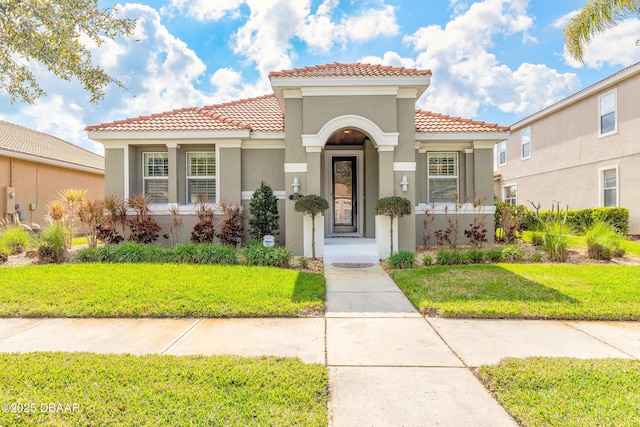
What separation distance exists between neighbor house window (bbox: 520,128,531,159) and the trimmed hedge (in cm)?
622

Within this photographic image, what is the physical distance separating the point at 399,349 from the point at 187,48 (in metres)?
14.8

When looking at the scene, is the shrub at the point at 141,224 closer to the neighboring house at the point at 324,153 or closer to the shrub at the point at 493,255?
the neighboring house at the point at 324,153

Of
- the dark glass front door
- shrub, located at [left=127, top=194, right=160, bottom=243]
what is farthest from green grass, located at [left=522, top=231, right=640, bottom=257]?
shrub, located at [left=127, top=194, right=160, bottom=243]

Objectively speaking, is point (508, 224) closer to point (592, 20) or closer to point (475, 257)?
point (475, 257)

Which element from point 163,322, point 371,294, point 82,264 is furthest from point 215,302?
point 82,264

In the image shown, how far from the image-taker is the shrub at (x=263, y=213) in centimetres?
1053

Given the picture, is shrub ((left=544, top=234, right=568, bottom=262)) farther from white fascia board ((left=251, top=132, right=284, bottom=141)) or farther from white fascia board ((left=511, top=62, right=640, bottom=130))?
white fascia board ((left=511, top=62, right=640, bottom=130))

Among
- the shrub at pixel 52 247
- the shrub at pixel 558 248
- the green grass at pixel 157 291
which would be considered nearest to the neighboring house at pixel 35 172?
the shrub at pixel 52 247

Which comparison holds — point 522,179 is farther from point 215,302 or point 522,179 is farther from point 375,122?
point 215,302

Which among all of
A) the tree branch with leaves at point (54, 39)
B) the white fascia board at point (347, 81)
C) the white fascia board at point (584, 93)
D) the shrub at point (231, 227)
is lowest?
the shrub at point (231, 227)

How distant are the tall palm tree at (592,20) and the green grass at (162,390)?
43.6 ft

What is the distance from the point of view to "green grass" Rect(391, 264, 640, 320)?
5.33m

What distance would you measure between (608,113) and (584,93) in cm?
157

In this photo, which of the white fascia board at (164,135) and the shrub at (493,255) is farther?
the white fascia board at (164,135)
